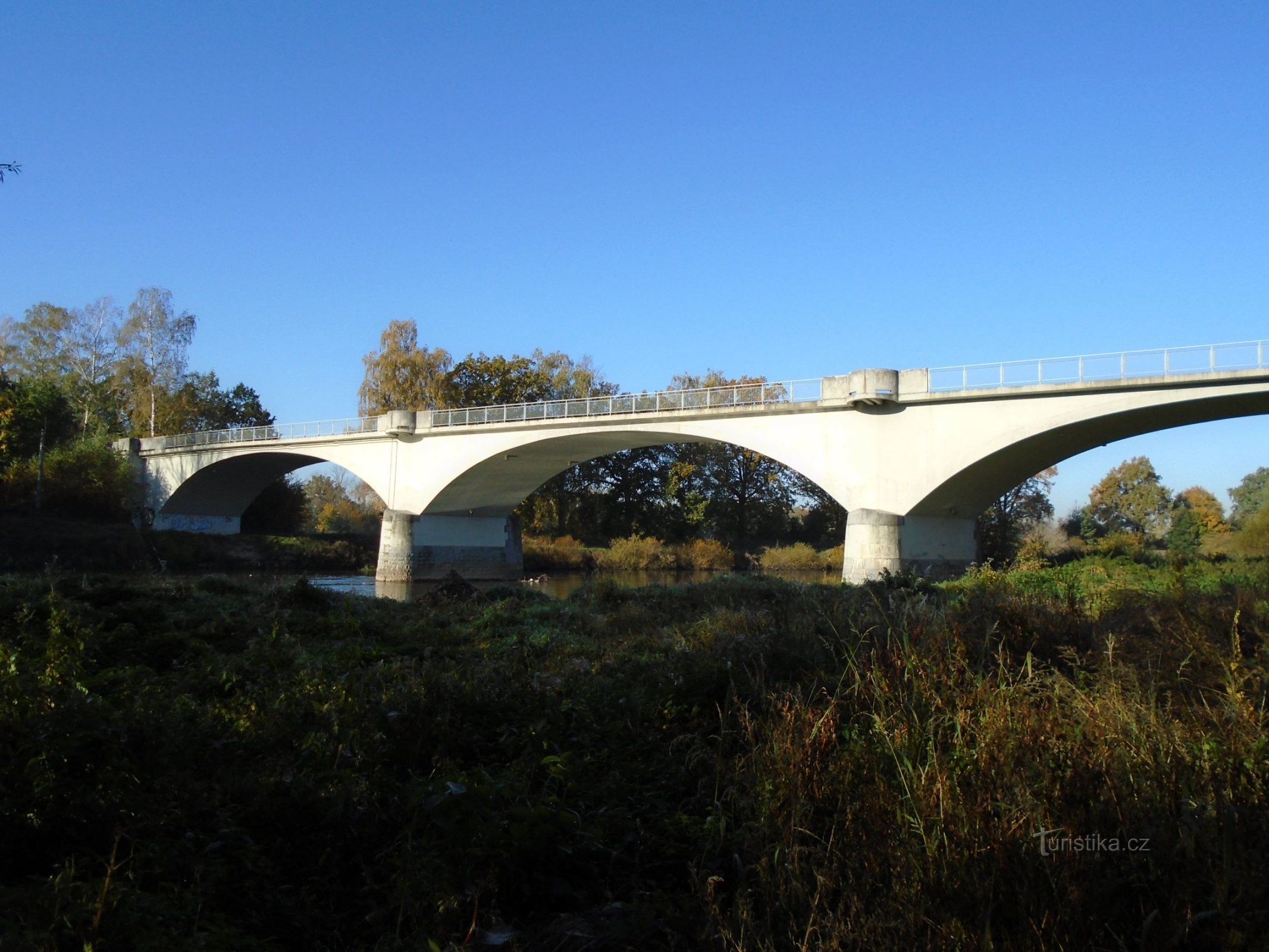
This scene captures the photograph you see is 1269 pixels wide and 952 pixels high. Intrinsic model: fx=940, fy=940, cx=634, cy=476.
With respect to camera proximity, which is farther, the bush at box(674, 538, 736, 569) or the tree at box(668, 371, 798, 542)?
the tree at box(668, 371, 798, 542)

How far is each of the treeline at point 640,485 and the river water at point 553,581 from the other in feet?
28.5

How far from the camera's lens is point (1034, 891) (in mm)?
2816

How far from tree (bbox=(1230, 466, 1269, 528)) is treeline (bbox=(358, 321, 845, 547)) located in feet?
61.6

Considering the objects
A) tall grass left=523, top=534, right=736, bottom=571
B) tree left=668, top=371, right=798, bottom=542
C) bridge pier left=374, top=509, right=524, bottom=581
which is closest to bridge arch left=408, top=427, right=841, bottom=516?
bridge pier left=374, top=509, right=524, bottom=581

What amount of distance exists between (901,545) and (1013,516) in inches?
663

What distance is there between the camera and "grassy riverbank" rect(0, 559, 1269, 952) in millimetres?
2861

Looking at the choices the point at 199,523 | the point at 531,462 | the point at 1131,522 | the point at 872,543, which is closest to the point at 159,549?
the point at 199,523

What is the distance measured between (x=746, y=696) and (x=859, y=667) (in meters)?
0.67

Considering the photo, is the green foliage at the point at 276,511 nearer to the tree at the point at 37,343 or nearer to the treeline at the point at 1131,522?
the tree at the point at 37,343

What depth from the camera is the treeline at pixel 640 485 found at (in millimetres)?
50719

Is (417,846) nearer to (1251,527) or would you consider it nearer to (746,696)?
(746,696)

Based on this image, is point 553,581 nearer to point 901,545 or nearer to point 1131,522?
point 901,545

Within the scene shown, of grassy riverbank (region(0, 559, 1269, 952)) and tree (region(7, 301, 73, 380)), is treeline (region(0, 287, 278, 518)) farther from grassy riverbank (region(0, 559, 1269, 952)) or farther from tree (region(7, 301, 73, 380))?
grassy riverbank (region(0, 559, 1269, 952))

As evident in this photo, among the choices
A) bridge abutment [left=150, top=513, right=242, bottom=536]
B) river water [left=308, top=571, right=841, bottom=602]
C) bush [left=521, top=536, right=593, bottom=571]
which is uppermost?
bridge abutment [left=150, top=513, right=242, bottom=536]
